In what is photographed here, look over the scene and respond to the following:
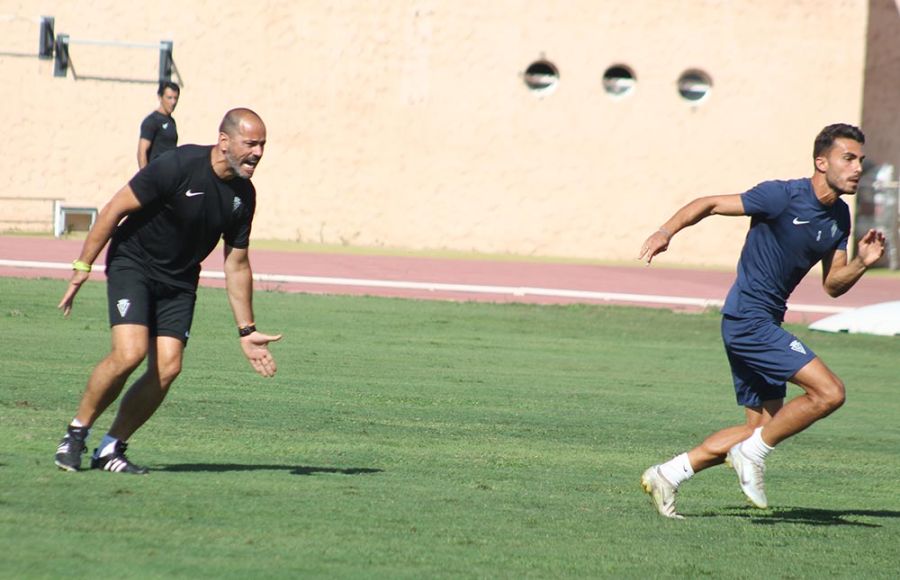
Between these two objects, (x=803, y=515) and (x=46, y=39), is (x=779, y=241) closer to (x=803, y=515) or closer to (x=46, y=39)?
(x=803, y=515)

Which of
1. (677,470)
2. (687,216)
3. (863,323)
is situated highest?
(687,216)

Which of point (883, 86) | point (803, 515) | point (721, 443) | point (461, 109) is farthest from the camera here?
point (883, 86)

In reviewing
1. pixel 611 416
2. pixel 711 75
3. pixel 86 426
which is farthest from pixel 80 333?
pixel 711 75

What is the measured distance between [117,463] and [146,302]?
855 millimetres

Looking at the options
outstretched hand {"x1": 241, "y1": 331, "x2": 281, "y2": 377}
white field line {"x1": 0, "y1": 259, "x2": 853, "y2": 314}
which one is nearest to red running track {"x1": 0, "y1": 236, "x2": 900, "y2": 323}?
white field line {"x1": 0, "y1": 259, "x2": 853, "y2": 314}

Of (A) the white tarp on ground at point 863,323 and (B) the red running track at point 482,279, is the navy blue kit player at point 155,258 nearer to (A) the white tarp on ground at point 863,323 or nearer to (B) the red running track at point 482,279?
(B) the red running track at point 482,279

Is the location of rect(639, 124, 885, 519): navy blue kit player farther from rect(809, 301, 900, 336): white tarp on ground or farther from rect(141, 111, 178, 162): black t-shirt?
rect(141, 111, 178, 162): black t-shirt

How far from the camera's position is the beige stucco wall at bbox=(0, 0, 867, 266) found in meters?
27.5

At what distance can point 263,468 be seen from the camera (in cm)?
822

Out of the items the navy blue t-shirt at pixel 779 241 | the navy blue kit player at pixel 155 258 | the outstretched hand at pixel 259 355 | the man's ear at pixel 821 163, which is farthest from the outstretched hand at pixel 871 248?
the outstretched hand at pixel 259 355

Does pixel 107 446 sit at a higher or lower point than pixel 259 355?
lower

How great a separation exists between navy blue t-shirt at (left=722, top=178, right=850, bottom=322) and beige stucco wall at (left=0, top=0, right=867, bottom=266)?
67.8 feet

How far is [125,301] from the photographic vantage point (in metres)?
7.64

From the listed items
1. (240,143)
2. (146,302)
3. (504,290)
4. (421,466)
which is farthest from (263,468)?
(504,290)
